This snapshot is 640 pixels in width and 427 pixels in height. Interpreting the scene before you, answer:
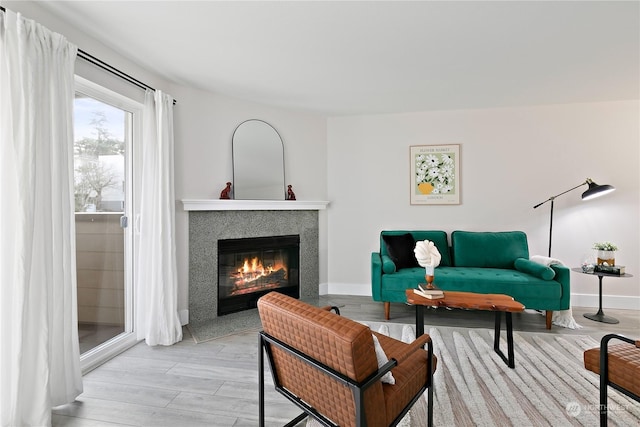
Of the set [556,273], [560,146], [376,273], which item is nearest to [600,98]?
[560,146]

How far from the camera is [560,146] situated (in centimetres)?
407

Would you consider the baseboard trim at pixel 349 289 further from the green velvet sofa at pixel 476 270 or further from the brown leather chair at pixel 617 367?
the brown leather chair at pixel 617 367

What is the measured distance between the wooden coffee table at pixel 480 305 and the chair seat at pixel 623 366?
57 centimetres

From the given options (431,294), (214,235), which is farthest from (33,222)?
(431,294)

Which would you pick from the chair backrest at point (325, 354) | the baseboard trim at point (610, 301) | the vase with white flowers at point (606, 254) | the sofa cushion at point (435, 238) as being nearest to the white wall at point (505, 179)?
the baseboard trim at point (610, 301)

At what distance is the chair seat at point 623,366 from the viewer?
157cm

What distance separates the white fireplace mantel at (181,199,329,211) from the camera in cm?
338

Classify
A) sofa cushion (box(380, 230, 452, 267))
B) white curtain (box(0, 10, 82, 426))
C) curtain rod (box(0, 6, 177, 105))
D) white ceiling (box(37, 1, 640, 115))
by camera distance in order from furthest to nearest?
sofa cushion (box(380, 230, 452, 267)), curtain rod (box(0, 6, 177, 105)), white ceiling (box(37, 1, 640, 115)), white curtain (box(0, 10, 82, 426))

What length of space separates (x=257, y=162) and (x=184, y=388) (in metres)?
2.51

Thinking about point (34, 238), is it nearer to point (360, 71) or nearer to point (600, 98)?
point (360, 71)

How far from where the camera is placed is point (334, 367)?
1253 mm

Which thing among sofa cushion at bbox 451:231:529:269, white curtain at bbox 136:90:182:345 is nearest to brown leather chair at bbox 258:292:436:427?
white curtain at bbox 136:90:182:345

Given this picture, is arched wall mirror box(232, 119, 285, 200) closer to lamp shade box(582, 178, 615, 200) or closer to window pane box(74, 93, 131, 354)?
window pane box(74, 93, 131, 354)

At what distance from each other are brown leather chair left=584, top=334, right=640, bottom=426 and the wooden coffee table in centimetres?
62
